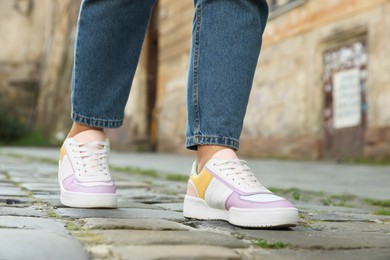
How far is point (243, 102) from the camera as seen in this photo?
5.82 feet

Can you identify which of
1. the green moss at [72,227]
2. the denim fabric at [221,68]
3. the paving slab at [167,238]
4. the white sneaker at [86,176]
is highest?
the denim fabric at [221,68]

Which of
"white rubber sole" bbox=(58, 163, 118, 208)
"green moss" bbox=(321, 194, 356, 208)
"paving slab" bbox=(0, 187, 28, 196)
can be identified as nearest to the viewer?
"white rubber sole" bbox=(58, 163, 118, 208)

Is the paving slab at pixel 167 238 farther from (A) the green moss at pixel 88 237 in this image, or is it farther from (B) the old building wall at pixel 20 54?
(B) the old building wall at pixel 20 54

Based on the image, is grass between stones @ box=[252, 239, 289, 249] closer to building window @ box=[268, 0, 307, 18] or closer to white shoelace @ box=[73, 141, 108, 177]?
white shoelace @ box=[73, 141, 108, 177]

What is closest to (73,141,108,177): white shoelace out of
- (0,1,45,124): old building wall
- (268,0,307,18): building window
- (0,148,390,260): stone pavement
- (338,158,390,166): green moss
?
(0,148,390,260): stone pavement

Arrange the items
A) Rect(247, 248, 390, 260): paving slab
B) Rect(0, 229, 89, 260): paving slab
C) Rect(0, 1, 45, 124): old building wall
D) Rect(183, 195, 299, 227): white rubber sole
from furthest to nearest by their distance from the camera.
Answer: Rect(0, 1, 45, 124): old building wall → Rect(183, 195, 299, 227): white rubber sole → Rect(247, 248, 390, 260): paving slab → Rect(0, 229, 89, 260): paving slab

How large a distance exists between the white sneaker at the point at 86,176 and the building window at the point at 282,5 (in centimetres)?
726

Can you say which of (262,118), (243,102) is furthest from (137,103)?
(243,102)

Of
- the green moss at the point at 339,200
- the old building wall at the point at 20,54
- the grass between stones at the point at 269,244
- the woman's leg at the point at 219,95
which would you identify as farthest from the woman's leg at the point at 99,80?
the old building wall at the point at 20,54

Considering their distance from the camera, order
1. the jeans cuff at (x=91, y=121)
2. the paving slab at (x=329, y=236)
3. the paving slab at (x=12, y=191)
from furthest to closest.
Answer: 1. the paving slab at (x=12, y=191)
2. the jeans cuff at (x=91, y=121)
3. the paving slab at (x=329, y=236)

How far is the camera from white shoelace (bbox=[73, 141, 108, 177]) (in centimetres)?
194

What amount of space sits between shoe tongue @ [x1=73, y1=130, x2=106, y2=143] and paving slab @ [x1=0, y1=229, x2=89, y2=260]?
70cm

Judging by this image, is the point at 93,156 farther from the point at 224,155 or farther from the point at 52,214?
the point at 224,155

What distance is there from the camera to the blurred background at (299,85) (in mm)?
7598
